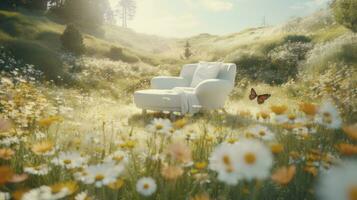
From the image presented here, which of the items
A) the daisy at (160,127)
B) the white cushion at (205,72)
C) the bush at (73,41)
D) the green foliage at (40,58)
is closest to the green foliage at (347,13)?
the white cushion at (205,72)

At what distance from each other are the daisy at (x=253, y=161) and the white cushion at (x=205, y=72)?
6916 millimetres

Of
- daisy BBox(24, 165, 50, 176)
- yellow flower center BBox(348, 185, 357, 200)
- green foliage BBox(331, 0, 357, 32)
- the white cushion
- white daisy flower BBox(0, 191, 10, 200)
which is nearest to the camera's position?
yellow flower center BBox(348, 185, 357, 200)

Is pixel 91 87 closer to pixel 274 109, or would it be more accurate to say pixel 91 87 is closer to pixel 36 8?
pixel 274 109

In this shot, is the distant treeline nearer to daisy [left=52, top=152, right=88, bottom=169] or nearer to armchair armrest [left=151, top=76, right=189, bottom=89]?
armchair armrest [left=151, top=76, right=189, bottom=89]

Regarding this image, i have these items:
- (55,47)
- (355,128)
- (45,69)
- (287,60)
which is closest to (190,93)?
(355,128)

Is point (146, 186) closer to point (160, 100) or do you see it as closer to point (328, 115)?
point (328, 115)

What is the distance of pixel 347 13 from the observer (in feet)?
48.1

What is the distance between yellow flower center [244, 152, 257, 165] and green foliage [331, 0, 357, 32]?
48.8 feet

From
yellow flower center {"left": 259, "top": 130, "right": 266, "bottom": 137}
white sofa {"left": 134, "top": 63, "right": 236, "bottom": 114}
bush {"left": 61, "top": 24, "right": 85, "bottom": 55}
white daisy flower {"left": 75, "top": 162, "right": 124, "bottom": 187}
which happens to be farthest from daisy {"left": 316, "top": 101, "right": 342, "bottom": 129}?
bush {"left": 61, "top": 24, "right": 85, "bottom": 55}

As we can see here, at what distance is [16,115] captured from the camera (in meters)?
3.29

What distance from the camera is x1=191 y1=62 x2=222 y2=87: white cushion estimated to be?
7.98m

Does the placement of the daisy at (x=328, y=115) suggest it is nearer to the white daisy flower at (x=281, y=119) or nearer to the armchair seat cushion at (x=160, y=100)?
the white daisy flower at (x=281, y=119)

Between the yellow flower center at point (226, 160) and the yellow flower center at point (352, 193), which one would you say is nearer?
the yellow flower center at point (352, 193)

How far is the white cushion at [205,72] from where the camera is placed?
314 inches
